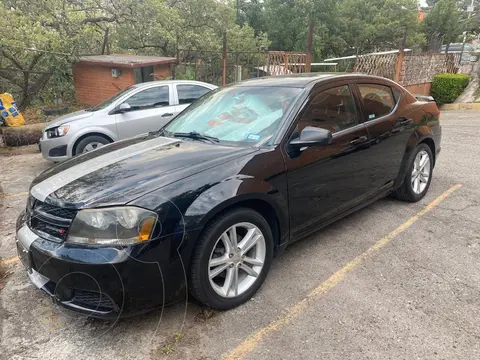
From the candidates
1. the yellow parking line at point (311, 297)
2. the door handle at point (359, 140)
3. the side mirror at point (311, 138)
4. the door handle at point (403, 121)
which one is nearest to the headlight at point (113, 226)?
the yellow parking line at point (311, 297)

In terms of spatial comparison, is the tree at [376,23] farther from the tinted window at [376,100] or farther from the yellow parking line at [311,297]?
the yellow parking line at [311,297]

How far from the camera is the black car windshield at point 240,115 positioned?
121 inches

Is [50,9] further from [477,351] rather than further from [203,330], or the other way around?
[477,351]

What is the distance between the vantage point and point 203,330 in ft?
8.16

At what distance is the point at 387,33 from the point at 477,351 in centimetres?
2986

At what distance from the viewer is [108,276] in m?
2.15

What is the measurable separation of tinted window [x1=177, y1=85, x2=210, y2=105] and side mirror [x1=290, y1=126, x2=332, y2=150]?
4469mm

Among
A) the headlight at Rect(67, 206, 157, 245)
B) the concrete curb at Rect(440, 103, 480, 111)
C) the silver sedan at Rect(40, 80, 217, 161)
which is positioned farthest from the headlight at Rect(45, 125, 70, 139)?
the concrete curb at Rect(440, 103, 480, 111)

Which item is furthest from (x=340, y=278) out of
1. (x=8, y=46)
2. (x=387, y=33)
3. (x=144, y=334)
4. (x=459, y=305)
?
(x=387, y=33)

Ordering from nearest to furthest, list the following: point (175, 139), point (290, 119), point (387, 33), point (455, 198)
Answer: point (290, 119) → point (175, 139) → point (455, 198) → point (387, 33)

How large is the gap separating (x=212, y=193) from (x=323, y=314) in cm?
118

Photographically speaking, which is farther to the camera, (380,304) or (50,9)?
(50,9)

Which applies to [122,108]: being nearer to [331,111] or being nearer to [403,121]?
[331,111]

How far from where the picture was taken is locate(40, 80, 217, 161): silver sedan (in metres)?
6.26
